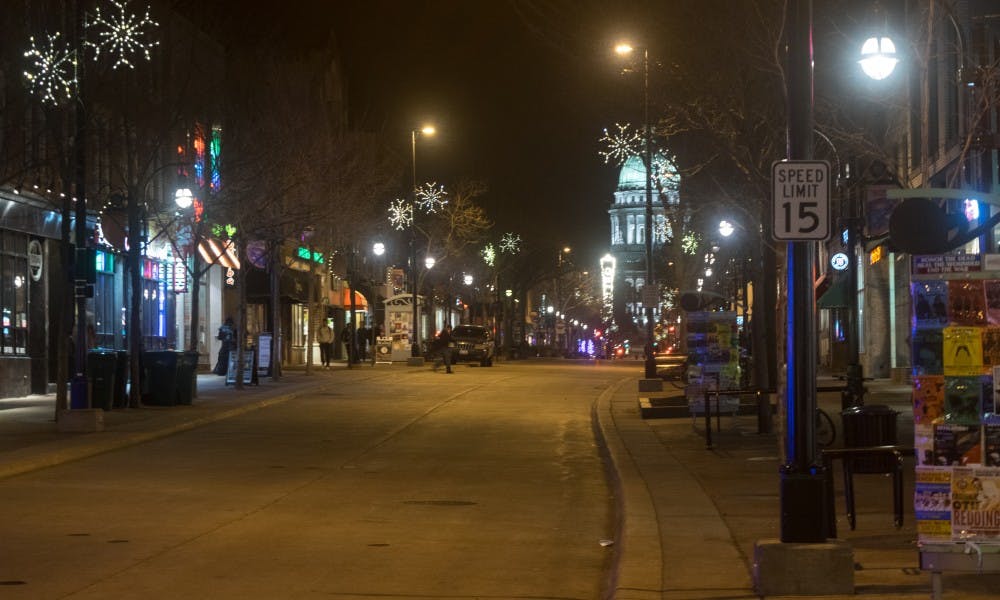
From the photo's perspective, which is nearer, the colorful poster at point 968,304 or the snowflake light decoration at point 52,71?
the colorful poster at point 968,304

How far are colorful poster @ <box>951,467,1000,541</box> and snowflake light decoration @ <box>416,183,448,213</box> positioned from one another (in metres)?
55.5

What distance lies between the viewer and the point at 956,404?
834 cm

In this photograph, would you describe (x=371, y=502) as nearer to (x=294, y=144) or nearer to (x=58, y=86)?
(x=58, y=86)

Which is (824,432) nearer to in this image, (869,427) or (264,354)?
(869,427)

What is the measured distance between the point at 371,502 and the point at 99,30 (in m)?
16.8

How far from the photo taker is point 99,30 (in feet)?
91.5

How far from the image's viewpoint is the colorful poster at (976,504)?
27.1 ft

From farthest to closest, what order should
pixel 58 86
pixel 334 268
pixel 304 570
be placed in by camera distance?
pixel 334 268, pixel 58 86, pixel 304 570

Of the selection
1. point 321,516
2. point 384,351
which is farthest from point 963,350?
point 384,351

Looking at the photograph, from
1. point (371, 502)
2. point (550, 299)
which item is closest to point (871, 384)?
point (371, 502)

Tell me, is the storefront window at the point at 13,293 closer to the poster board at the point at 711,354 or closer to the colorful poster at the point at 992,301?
the poster board at the point at 711,354

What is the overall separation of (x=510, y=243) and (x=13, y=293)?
176 feet

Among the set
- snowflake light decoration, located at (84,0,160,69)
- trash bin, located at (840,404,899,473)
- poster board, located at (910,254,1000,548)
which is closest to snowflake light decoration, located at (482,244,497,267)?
snowflake light decoration, located at (84,0,160,69)

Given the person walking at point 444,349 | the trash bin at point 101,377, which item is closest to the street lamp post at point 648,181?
the person walking at point 444,349
